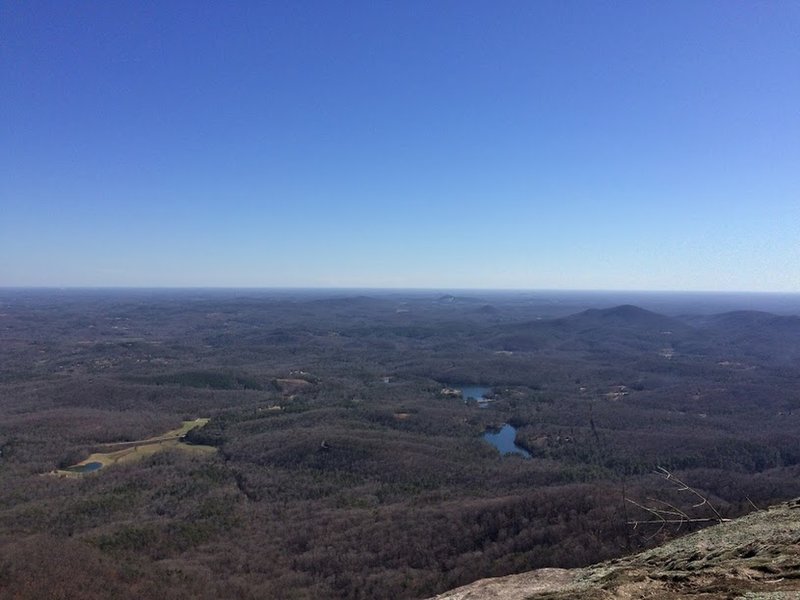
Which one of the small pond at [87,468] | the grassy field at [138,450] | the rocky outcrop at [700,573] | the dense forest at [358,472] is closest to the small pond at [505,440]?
the dense forest at [358,472]

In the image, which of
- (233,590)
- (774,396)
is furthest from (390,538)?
(774,396)

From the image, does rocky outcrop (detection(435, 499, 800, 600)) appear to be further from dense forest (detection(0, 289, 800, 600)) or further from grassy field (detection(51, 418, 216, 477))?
grassy field (detection(51, 418, 216, 477))

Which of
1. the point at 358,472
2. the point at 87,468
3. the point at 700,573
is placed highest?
the point at 700,573

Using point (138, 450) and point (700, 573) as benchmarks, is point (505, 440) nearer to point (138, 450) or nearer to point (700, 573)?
point (138, 450)

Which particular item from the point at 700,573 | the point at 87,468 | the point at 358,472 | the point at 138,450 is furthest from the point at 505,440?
the point at 700,573

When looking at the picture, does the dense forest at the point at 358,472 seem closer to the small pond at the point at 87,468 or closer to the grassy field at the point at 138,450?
the grassy field at the point at 138,450

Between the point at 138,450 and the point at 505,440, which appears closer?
the point at 138,450

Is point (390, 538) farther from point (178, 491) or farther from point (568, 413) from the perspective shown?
point (568, 413)
